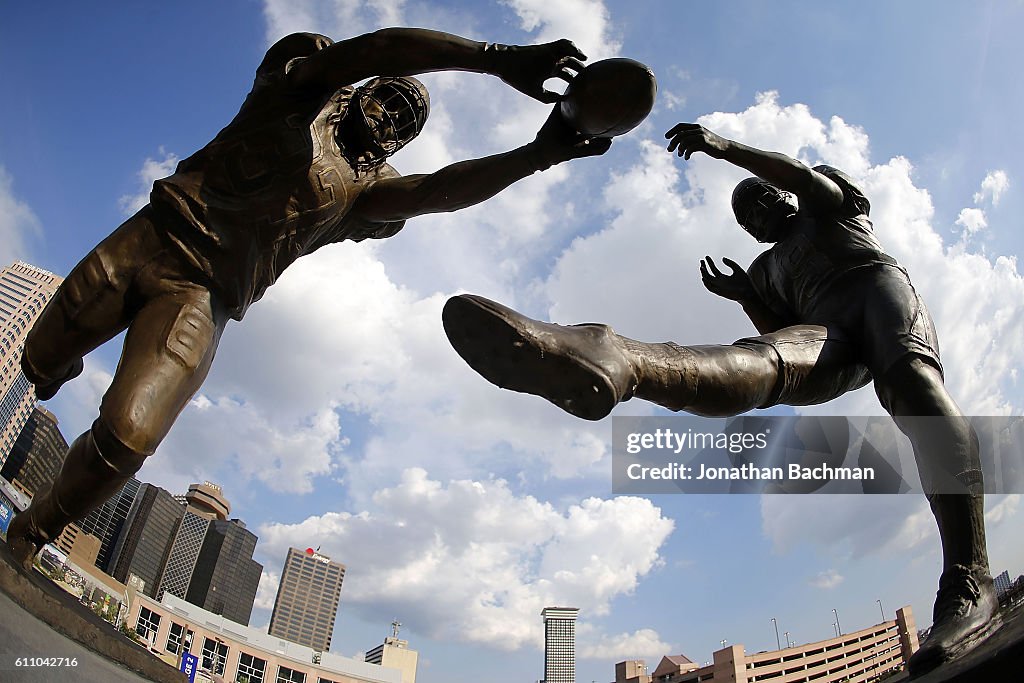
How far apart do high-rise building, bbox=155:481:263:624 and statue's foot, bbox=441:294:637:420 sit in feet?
382

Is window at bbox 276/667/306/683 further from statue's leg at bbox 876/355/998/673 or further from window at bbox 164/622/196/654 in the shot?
statue's leg at bbox 876/355/998/673

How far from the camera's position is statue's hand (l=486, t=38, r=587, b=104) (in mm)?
2603

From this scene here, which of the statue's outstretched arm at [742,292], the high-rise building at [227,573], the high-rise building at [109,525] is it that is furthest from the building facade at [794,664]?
the high-rise building at [227,573]

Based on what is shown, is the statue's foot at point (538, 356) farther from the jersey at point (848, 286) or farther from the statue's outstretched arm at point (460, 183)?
the statue's outstretched arm at point (460, 183)

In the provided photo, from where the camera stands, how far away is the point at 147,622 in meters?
63.5

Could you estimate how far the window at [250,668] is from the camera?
70188 mm

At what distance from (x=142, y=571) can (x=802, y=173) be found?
395 feet

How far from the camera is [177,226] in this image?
9.00 feet

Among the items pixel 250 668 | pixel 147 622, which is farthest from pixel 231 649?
Result: pixel 147 622

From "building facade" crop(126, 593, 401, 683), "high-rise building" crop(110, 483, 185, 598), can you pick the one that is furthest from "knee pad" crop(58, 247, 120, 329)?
"high-rise building" crop(110, 483, 185, 598)

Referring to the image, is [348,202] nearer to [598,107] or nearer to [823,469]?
[598,107]

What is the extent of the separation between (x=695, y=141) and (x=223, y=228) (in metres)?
2.29

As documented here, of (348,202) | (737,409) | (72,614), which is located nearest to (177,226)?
(348,202)

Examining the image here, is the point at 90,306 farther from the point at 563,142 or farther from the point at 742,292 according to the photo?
the point at 742,292
